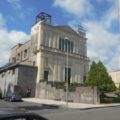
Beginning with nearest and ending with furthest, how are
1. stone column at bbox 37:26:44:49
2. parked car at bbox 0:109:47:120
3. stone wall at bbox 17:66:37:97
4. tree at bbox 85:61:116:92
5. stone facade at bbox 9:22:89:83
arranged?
parked car at bbox 0:109:47:120 < tree at bbox 85:61:116:92 < stone wall at bbox 17:66:37:97 < stone facade at bbox 9:22:89:83 < stone column at bbox 37:26:44:49

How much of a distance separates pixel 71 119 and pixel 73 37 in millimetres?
53796

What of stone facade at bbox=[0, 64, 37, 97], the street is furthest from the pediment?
the street

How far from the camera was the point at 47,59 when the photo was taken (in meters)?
63.0

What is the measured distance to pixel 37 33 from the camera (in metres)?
65.2

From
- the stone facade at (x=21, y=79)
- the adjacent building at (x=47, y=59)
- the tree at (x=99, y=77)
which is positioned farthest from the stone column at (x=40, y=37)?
the tree at (x=99, y=77)

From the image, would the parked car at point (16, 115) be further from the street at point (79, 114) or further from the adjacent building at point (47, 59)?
the adjacent building at point (47, 59)

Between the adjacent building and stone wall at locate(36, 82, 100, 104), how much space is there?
16.6 feet

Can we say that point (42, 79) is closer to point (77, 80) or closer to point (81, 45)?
point (77, 80)

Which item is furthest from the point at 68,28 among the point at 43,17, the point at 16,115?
the point at 16,115

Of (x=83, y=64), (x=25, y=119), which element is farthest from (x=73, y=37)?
(x=25, y=119)

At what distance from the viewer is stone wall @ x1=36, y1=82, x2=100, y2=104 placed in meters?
39.7

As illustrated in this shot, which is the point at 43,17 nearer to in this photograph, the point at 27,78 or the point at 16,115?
the point at 27,78

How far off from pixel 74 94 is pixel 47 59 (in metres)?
20.7

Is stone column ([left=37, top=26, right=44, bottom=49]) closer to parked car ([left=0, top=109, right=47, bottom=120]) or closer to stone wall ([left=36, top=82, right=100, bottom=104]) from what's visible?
stone wall ([left=36, top=82, right=100, bottom=104])
